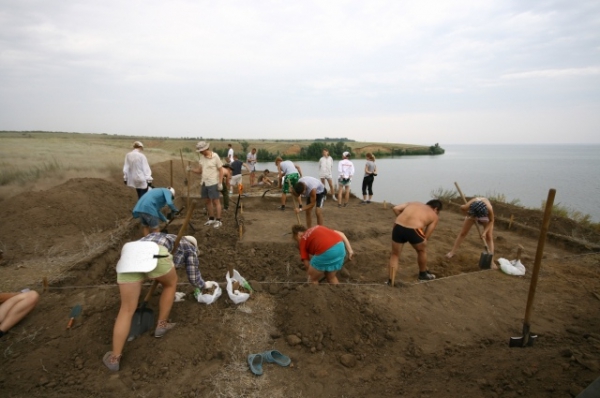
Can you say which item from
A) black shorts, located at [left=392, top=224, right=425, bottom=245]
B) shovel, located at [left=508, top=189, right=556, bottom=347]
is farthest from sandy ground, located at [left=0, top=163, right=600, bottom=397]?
black shorts, located at [left=392, top=224, right=425, bottom=245]

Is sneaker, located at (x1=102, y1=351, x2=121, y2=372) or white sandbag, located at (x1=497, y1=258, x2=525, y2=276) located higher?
white sandbag, located at (x1=497, y1=258, x2=525, y2=276)

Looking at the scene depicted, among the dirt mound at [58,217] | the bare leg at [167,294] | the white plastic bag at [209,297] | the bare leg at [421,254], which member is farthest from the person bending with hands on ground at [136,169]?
the bare leg at [421,254]

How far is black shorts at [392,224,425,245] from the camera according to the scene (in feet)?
14.0

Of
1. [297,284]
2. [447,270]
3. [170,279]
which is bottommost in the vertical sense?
[447,270]

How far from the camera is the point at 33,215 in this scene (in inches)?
263

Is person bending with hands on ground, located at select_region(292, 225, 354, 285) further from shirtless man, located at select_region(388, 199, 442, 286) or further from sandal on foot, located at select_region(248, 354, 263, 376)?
sandal on foot, located at select_region(248, 354, 263, 376)

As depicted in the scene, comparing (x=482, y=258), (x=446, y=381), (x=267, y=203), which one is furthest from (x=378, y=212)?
(x=446, y=381)

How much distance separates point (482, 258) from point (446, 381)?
10.3ft

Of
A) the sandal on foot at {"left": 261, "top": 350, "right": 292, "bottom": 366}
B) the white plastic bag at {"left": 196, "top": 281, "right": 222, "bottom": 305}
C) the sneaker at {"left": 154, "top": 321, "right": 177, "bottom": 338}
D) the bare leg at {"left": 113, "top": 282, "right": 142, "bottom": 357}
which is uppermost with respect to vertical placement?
the bare leg at {"left": 113, "top": 282, "right": 142, "bottom": 357}

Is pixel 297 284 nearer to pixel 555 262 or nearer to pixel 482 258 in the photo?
pixel 482 258

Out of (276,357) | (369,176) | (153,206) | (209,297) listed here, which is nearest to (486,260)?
(276,357)

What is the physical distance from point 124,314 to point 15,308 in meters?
1.46

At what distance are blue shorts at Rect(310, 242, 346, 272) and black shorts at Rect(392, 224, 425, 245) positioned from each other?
0.99 m

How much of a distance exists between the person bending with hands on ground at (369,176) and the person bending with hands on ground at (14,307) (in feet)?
26.2
